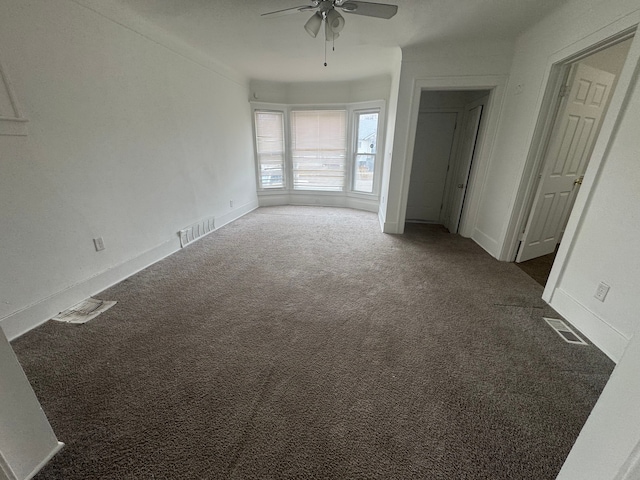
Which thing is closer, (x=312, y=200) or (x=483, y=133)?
(x=483, y=133)

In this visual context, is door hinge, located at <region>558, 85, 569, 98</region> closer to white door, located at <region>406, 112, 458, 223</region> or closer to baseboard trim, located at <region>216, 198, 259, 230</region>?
white door, located at <region>406, 112, 458, 223</region>

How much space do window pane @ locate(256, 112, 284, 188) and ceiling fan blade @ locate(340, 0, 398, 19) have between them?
3606 mm

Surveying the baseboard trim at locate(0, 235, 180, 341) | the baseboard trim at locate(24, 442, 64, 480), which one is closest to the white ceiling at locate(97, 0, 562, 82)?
the baseboard trim at locate(0, 235, 180, 341)

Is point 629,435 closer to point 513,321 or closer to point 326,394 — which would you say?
point 326,394

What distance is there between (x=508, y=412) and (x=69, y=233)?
3.36 m

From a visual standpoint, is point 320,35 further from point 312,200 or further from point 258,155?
point 312,200

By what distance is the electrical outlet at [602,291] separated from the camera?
1807 millimetres

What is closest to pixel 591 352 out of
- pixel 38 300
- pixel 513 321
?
pixel 513 321

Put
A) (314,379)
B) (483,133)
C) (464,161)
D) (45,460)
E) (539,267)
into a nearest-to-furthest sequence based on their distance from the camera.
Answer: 1. (45,460)
2. (314,379)
3. (539,267)
4. (483,133)
5. (464,161)

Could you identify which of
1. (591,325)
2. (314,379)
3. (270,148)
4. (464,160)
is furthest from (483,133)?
(270,148)

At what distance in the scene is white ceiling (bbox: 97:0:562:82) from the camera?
7.72 feet

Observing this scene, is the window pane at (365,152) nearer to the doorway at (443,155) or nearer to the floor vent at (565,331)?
the doorway at (443,155)

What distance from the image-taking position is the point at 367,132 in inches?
205

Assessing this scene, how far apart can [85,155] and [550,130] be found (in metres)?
4.49
